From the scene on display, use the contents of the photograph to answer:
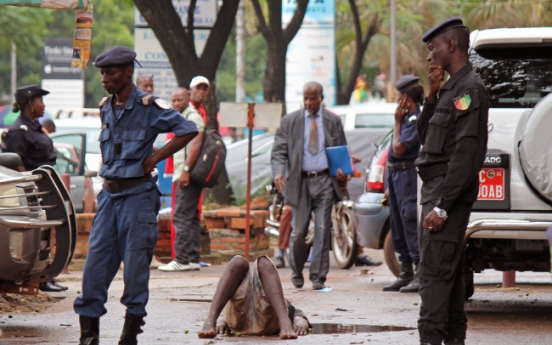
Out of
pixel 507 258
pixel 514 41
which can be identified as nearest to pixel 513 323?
pixel 507 258

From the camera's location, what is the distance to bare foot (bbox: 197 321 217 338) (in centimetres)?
766

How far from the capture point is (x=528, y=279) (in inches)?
476

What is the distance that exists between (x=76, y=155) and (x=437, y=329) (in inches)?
502

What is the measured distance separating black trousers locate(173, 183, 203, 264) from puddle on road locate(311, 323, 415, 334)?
4472mm

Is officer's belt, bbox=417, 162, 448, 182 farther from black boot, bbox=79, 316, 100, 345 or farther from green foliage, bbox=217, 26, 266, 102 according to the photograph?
green foliage, bbox=217, 26, 266, 102

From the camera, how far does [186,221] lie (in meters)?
12.7

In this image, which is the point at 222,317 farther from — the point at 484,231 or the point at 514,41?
the point at 514,41

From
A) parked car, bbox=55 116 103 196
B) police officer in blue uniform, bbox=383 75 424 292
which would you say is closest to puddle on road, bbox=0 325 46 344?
police officer in blue uniform, bbox=383 75 424 292

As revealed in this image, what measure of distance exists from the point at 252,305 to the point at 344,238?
18.7 feet

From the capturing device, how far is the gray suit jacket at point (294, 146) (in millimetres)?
10805

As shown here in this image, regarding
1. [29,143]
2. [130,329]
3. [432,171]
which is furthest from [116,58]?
[29,143]

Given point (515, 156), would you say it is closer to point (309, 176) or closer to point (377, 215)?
point (309, 176)

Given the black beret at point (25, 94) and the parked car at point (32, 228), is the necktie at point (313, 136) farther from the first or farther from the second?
the parked car at point (32, 228)

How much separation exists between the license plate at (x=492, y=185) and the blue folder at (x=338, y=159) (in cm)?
292
